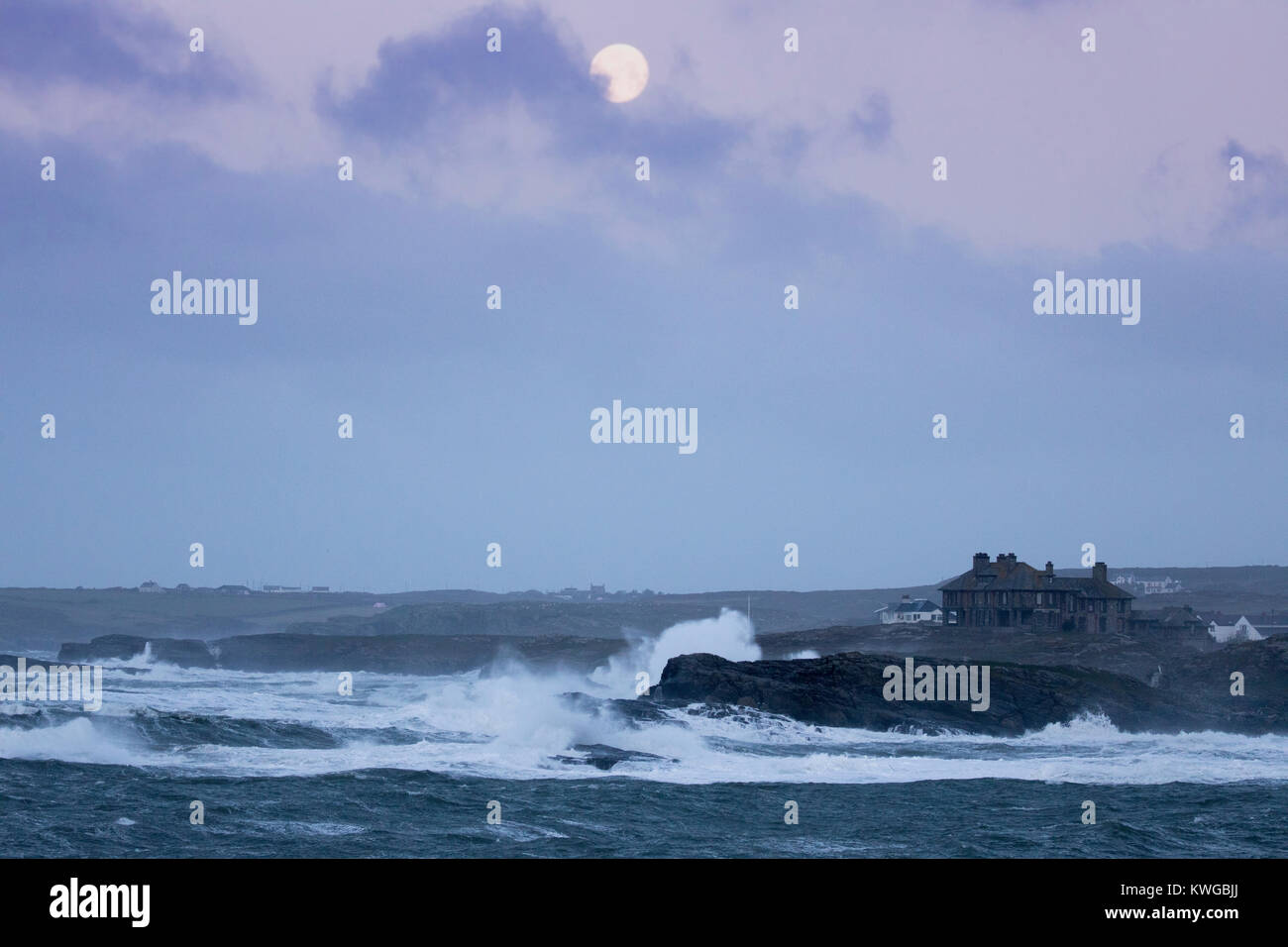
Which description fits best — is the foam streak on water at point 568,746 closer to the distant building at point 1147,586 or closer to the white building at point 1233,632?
the white building at point 1233,632

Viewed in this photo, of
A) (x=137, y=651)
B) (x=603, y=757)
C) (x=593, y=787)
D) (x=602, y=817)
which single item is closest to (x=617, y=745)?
(x=603, y=757)

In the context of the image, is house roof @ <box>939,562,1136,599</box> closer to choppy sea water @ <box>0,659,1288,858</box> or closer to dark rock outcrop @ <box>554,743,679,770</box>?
choppy sea water @ <box>0,659,1288,858</box>

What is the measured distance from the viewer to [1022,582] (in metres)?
87.9

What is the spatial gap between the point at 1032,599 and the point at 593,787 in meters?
60.5

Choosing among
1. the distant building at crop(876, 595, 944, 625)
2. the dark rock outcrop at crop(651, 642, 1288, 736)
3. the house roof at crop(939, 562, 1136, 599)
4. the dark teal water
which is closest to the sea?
the dark teal water

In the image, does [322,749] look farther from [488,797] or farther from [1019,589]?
[1019,589]

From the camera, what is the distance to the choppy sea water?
2636 cm

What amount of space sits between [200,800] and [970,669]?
37582mm

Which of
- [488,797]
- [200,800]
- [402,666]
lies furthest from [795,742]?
[402,666]

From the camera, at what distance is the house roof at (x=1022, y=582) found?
3445 inches

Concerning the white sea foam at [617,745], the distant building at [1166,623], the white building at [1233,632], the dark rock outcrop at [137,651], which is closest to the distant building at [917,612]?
the distant building at [1166,623]

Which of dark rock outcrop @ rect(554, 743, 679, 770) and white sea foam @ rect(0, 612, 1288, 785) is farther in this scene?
dark rock outcrop @ rect(554, 743, 679, 770)

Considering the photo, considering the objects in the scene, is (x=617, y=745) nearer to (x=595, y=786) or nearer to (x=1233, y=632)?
(x=595, y=786)

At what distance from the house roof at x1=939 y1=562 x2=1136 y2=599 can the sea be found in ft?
116
